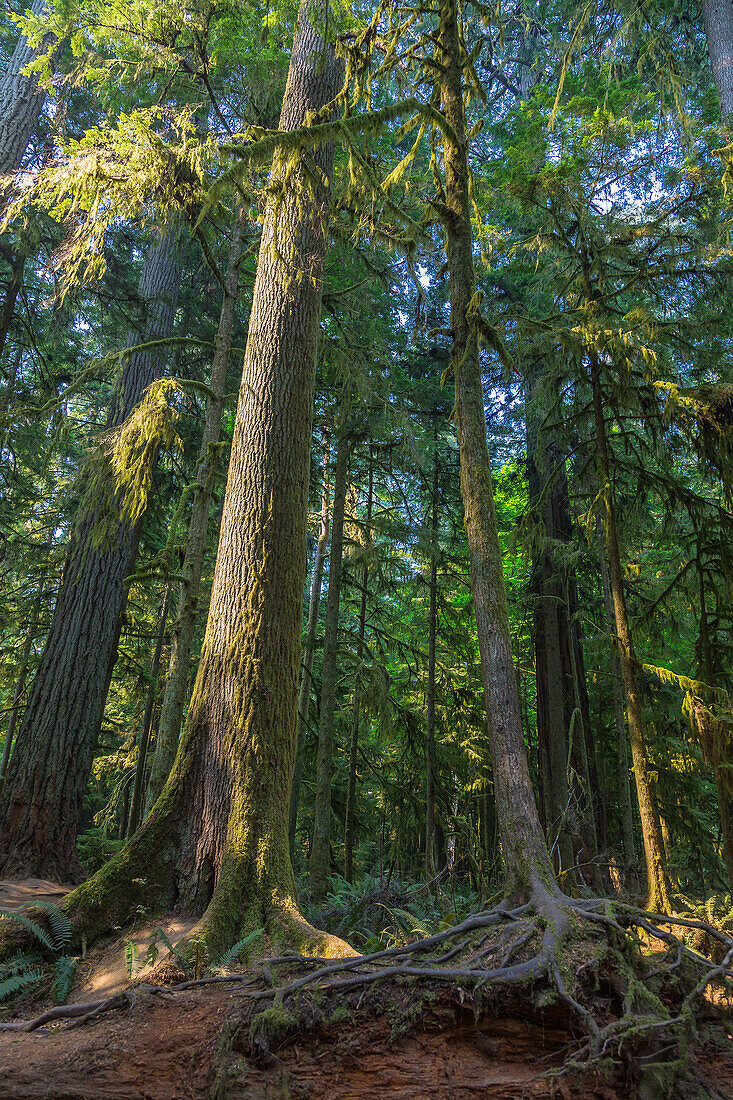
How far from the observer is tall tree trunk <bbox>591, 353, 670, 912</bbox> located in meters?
4.68

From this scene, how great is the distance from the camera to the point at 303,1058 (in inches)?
95.8

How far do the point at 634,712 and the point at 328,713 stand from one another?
432 cm

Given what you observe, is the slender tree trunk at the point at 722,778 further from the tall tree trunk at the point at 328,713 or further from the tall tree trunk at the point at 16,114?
the tall tree trunk at the point at 16,114

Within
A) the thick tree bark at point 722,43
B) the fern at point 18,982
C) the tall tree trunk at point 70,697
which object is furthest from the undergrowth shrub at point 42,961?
the thick tree bark at point 722,43

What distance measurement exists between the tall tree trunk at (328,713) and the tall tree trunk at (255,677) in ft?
11.2

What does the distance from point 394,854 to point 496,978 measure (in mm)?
8137

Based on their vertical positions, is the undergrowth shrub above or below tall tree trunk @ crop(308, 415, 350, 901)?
below

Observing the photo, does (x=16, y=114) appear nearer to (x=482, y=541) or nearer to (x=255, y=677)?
(x=255, y=677)

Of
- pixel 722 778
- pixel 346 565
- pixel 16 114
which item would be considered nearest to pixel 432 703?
pixel 346 565

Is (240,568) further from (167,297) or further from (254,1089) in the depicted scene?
(167,297)

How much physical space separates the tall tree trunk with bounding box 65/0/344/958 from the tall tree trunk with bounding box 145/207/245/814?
1365 millimetres

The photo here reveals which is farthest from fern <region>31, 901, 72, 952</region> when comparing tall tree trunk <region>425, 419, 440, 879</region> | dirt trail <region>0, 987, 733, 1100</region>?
tall tree trunk <region>425, 419, 440, 879</region>

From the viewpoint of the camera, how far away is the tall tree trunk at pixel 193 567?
5.79 metres

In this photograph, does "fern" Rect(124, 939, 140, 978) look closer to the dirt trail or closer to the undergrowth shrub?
the undergrowth shrub
